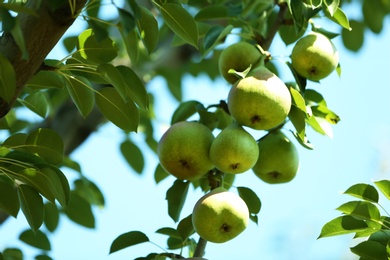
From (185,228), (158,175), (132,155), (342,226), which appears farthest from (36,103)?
(132,155)

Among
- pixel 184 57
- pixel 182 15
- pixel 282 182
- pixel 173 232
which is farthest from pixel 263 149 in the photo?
pixel 184 57

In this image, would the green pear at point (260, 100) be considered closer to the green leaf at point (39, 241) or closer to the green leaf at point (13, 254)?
the green leaf at point (39, 241)

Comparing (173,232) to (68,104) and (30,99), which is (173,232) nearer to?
Result: (30,99)

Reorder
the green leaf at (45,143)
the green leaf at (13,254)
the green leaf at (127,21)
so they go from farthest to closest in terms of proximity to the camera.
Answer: the green leaf at (13,254) → the green leaf at (45,143) → the green leaf at (127,21)

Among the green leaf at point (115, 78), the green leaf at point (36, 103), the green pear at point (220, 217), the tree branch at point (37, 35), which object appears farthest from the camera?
the green leaf at point (36, 103)

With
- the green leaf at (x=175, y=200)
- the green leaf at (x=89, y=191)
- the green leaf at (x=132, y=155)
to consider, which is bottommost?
the green leaf at (x=175, y=200)

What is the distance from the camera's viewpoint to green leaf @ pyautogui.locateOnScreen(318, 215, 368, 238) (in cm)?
165

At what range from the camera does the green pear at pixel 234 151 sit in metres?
1.69

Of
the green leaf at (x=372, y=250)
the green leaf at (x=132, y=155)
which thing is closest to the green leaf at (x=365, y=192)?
the green leaf at (x=372, y=250)

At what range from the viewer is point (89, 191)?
8.71ft

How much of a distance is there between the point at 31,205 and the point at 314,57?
71 cm

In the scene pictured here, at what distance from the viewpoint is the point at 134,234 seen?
193 cm

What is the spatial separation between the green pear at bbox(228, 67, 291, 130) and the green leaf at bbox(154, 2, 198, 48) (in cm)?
15

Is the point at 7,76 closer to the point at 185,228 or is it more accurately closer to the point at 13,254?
the point at 185,228
